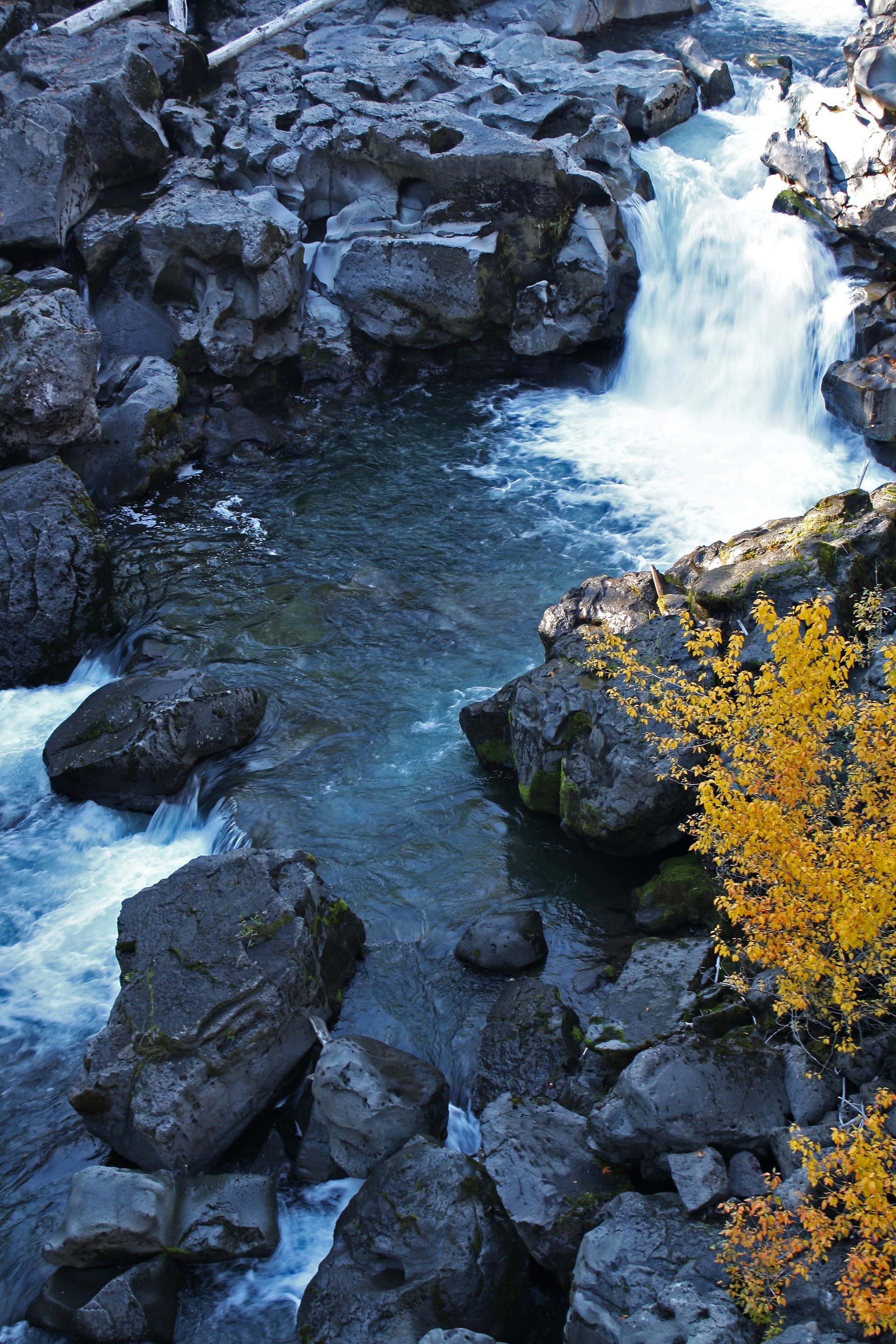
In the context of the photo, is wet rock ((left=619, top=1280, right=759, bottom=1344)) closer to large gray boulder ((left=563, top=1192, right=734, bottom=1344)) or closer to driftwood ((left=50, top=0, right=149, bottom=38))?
large gray boulder ((left=563, top=1192, right=734, bottom=1344))

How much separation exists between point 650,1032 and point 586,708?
342cm

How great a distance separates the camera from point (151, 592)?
14672 mm

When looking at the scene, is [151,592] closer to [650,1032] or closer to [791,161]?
[650,1032]

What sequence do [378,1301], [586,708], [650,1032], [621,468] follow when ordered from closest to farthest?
1. [378,1301]
2. [650,1032]
3. [586,708]
4. [621,468]

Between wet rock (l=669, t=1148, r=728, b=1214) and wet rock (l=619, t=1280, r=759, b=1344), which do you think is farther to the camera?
wet rock (l=669, t=1148, r=728, b=1214)

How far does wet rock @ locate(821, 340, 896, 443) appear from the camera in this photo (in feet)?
54.2

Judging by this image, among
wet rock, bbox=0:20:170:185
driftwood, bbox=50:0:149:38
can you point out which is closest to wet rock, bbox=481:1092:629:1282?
wet rock, bbox=0:20:170:185

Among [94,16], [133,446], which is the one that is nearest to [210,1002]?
[133,446]

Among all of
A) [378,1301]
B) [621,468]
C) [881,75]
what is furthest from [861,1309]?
[881,75]

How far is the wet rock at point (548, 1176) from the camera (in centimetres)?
649

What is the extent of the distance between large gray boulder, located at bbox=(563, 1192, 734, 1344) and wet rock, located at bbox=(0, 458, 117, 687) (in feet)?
33.0

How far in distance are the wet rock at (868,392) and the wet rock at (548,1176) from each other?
44.0 feet

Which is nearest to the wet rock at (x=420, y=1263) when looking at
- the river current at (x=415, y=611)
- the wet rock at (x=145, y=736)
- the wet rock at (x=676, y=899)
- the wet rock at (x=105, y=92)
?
the river current at (x=415, y=611)

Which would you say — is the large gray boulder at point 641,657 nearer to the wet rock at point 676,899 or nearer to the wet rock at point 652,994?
the wet rock at point 676,899
